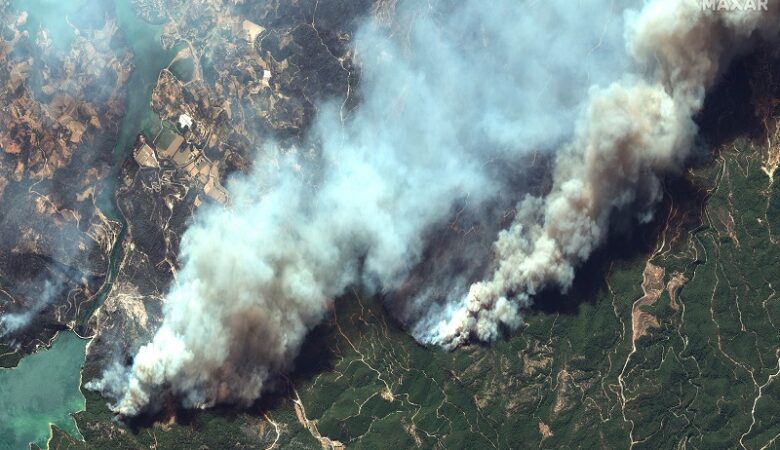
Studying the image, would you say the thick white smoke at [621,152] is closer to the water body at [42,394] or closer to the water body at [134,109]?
the water body at [134,109]

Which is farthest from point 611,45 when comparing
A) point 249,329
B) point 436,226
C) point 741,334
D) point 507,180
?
point 249,329

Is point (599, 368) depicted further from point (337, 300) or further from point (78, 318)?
point (78, 318)

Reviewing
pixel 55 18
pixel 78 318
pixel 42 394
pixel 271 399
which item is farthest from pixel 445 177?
pixel 42 394

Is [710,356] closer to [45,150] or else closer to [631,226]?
[631,226]

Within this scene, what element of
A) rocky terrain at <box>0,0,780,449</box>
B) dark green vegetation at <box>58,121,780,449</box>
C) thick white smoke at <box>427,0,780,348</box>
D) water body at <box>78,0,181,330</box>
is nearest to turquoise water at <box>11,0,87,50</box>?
rocky terrain at <box>0,0,780,449</box>

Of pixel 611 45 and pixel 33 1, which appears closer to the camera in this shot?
pixel 611 45
